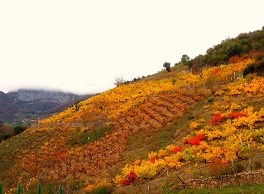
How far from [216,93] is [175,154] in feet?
56.8

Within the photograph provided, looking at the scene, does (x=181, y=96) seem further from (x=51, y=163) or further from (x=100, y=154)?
(x=51, y=163)

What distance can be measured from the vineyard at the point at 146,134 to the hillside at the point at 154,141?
102 millimetres

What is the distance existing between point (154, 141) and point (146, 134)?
3.07m

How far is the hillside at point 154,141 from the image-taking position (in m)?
28.5

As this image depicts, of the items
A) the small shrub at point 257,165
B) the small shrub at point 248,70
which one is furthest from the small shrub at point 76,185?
the small shrub at point 248,70

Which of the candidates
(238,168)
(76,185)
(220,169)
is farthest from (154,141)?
(238,168)

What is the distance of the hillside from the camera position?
28547 mm

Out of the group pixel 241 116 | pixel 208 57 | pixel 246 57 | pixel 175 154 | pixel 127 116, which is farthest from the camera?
pixel 208 57

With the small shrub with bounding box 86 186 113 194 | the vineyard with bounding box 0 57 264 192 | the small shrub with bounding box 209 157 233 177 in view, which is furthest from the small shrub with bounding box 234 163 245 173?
the small shrub with bounding box 86 186 113 194

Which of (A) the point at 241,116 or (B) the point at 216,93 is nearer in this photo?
(A) the point at 241,116

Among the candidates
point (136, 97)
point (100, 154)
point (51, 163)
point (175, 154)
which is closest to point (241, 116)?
point (175, 154)

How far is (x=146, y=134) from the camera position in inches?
1703

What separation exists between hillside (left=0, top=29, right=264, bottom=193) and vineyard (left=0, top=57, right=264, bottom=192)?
0.10 meters

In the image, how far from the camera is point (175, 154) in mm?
32594
